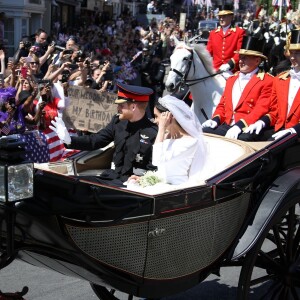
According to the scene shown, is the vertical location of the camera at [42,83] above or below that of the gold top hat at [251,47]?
below

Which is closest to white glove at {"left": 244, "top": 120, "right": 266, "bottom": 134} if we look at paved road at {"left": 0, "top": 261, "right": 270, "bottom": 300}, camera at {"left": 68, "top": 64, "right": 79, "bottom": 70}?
paved road at {"left": 0, "top": 261, "right": 270, "bottom": 300}

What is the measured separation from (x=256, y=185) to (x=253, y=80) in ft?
7.09

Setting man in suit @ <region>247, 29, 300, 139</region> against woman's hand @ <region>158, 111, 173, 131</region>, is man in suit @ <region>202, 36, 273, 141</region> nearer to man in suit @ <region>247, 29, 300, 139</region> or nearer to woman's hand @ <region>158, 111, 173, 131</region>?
man in suit @ <region>247, 29, 300, 139</region>

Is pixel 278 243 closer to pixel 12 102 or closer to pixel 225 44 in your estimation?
pixel 12 102

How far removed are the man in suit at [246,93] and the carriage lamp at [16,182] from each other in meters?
3.11

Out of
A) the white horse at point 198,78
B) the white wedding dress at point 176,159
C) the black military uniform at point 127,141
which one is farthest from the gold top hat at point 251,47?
the white horse at point 198,78

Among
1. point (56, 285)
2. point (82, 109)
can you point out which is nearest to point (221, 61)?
point (82, 109)

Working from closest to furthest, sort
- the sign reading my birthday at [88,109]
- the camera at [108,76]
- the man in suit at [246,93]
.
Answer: the man in suit at [246,93] → the sign reading my birthday at [88,109] → the camera at [108,76]

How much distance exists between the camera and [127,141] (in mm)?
4777

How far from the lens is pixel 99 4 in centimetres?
3647

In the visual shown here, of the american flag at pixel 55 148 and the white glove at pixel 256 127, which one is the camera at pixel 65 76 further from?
the white glove at pixel 256 127

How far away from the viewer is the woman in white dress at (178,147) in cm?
399

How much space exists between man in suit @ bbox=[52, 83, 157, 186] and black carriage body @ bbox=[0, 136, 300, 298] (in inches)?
38.6

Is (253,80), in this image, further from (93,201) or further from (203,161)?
(93,201)
